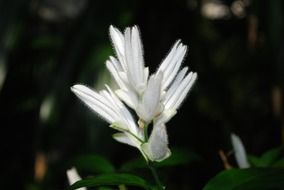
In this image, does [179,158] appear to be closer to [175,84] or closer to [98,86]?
[175,84]

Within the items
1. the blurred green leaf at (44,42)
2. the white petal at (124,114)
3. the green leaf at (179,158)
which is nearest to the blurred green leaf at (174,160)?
the green leaf at (179,158)

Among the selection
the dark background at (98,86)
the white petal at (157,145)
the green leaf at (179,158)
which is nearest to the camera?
the white petal at (157,145)

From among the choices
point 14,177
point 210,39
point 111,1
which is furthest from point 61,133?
point 210,39

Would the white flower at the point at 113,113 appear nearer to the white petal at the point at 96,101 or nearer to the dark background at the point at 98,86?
the white petal at the point at 96,101

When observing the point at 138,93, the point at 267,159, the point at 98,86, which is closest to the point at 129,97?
the point at 138,93

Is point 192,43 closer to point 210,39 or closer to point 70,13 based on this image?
point 70,13
